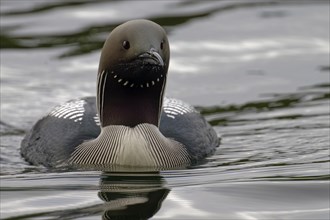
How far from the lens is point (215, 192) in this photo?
7.99m

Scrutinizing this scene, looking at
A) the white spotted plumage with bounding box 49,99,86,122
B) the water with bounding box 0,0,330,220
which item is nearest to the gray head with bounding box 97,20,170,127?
the white spotted plumage with bounding box 49,99,86,122

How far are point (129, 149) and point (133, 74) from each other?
545 millimetres

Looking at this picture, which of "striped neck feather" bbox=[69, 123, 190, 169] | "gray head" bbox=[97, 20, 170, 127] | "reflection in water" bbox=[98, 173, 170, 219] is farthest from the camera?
"striped neck feather" bbox=[69, 123, 190, 169]

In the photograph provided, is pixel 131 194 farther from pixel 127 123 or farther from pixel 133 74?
pixel 127 123

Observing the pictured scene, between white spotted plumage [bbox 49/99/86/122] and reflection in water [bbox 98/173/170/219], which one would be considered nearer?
reflection in water [bbox 98/173/170/219]

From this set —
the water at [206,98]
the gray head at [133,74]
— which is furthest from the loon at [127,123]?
the water at [206,98]

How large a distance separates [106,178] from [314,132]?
2.51 meters

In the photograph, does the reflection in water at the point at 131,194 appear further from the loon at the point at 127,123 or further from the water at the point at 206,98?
the loon at the point at 127,123

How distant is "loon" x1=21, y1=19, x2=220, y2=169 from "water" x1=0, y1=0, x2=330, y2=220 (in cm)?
22

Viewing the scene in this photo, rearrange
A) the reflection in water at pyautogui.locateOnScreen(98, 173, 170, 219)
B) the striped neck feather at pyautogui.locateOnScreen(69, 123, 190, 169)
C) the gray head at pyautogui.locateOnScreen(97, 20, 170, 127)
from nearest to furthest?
1. the reflection in water at pyautogui.locateOnScreen(98, 173, 170, 219)
2. the gray head at pyautogui.locateOnScreen(97, 20, 170, 127)
3. the striped neck feather at pyautogui.locateOnScreen(69, 123, 190, 169)

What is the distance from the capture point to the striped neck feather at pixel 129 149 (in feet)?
29.8

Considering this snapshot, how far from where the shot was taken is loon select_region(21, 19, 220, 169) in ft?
29.2

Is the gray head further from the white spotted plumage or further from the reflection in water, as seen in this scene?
the reflection in water

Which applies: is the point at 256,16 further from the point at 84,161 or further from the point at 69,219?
the point at 69,219
